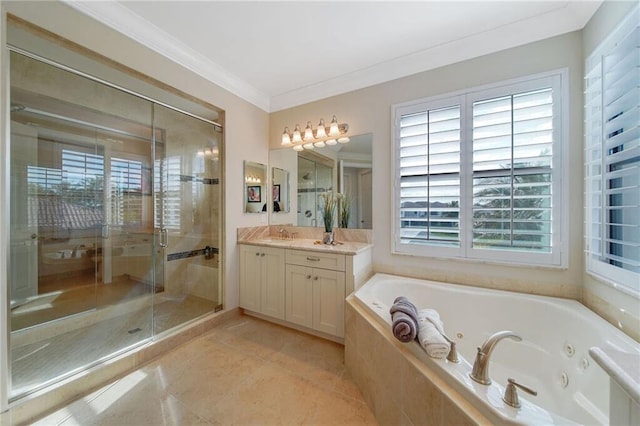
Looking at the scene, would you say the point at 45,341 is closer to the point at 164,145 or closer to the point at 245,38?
the point at 164,145

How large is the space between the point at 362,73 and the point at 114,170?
2.79 metres

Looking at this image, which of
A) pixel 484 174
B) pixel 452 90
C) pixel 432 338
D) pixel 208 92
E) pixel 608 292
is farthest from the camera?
pixel 208 92

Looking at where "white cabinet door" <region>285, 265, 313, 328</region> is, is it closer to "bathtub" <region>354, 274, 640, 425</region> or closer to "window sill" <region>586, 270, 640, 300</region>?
"bathtub" <region>354, 274, 640, 425</region>

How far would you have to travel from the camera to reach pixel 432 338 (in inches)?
43.9

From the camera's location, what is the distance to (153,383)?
165 cm

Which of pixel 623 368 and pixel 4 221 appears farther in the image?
pixel 4 221

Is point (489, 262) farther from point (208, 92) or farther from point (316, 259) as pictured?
point (208, 92)

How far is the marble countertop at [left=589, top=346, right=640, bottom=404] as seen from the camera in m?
0.52

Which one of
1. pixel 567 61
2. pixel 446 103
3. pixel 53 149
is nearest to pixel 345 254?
pixel 446 103

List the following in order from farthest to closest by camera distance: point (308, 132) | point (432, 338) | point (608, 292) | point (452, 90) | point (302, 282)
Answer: point (308, 132) < point (302, 282) < point (452, 90) < point (608, 292) < point (432, 338)

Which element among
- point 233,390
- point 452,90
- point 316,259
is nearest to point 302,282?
point 316,259

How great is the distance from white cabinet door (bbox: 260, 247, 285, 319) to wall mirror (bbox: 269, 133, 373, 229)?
646 millimetres

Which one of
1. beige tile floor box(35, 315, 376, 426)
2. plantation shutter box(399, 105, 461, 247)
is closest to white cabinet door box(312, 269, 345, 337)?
beige tile floor box(35, 315, 376, 426)

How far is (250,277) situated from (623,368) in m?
2.54
